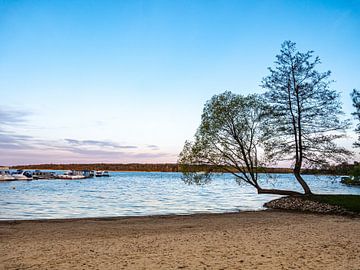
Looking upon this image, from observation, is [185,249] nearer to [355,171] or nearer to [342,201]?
[342,201]

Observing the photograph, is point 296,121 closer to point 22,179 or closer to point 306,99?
point 306,99

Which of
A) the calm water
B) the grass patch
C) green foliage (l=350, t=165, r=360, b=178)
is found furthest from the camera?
green foliage (l=350, t=165, r=360, b=178)

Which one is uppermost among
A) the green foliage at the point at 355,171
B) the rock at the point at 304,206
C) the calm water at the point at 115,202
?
the green foliage at the point at 355,171

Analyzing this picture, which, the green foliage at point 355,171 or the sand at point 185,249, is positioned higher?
the green foliage at point 355,171

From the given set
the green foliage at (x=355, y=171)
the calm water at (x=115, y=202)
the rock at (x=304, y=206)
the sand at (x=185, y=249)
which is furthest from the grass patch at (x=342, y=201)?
the sand at (x=185, y=249)

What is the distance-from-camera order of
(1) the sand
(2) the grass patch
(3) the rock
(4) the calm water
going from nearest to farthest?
(1) the sand → (2) the grass patch → (3) the rock → (4) the calm water

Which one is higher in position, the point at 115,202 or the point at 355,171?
the point at 355,171

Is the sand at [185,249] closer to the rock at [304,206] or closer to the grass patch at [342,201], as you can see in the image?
the grass patch at [342,201]

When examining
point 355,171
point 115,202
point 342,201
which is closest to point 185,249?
point 342,201

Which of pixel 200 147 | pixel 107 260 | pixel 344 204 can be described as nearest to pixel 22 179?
pixel 200 147

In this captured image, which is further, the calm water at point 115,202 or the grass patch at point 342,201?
the calm water at point 115,202

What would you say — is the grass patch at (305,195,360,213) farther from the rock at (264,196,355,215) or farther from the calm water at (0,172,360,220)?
the calm water at (0,172,360,220)

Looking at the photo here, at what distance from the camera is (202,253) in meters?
11.2

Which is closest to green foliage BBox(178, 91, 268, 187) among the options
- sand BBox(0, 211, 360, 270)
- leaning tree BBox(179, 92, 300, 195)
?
leaning tree BBox(179, 92, 300, 195)
